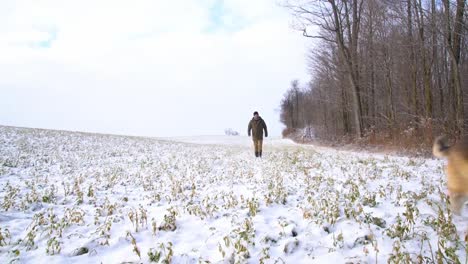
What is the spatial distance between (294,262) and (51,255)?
9.93 feet

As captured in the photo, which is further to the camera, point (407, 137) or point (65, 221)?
point (407, 137)

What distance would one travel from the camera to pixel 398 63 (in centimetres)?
1934

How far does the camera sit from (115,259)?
338cm

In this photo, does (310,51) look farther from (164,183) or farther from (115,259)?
(115,259)

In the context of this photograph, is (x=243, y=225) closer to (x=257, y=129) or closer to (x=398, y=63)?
(x=257, y=129)

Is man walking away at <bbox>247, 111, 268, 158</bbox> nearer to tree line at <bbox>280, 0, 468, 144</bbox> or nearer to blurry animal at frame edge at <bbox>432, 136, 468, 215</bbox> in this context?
tree line at <bbox>280, 0, 468, 144</bbox>

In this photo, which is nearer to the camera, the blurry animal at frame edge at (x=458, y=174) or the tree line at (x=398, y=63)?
the blurry animal at frame edge at (x=458, y=174)

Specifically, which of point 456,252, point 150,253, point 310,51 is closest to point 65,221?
point 150,253

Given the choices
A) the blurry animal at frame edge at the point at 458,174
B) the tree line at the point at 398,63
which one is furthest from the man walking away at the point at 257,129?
the blurry animal at frame edge at the point at 458,174

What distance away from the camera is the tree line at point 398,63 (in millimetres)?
12609

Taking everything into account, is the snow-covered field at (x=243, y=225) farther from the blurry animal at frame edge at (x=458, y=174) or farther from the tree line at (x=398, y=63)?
the tree line at (x=398, y=63)

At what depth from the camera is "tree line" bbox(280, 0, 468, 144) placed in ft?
41.4

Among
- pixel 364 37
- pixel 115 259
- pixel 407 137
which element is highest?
pixel 364 37

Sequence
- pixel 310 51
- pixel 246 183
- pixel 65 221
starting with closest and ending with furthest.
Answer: pixel 65 221 → pixel 246 183 → pixel 310 51
